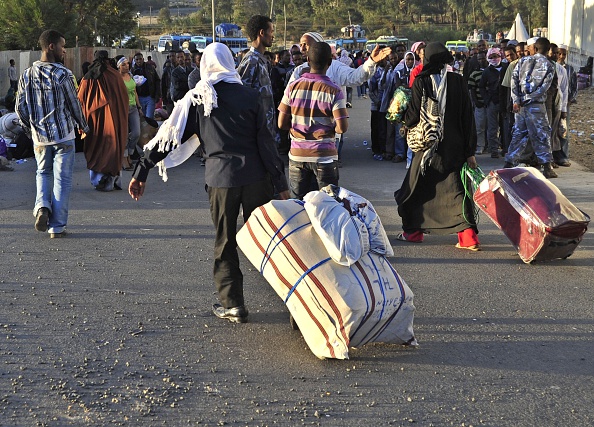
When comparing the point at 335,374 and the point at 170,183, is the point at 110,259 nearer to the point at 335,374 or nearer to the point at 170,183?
the point at 335,374

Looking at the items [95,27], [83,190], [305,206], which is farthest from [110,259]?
[95,27]

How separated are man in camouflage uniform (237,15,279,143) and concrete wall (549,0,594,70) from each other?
35.3 meters

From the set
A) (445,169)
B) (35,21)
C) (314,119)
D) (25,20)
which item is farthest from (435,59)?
(25,20)

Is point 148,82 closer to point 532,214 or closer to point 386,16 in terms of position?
point 532,214

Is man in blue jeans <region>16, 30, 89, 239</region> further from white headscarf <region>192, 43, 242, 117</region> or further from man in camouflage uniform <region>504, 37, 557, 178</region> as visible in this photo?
man in camouflage uniform <region>504, 37, 557, 178</region>

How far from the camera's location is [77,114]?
353 inches

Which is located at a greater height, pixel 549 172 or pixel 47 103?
pixel 47 103

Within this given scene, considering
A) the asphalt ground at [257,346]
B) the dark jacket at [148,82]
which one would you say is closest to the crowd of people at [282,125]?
the asphalt ground at [257,346]

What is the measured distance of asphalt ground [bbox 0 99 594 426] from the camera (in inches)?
182

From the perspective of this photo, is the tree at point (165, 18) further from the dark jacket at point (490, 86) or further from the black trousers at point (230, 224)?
the black trousers at point (230, 224)

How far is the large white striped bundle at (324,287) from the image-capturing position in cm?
514

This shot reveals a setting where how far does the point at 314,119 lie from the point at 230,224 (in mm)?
1660

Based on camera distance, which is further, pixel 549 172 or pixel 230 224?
pixel 549 172

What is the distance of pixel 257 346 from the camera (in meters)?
5.61
